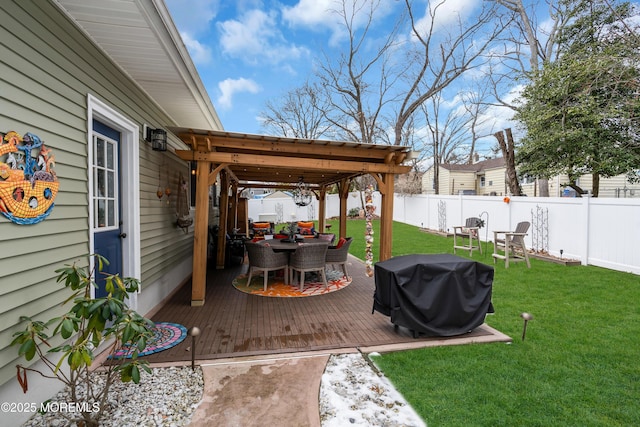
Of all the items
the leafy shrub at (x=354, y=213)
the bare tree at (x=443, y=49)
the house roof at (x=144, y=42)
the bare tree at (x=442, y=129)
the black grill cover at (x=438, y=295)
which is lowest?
the black grill cover at (x=438, y=295)

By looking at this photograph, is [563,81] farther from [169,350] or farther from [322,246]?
[169,350]

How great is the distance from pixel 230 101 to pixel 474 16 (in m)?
13.3

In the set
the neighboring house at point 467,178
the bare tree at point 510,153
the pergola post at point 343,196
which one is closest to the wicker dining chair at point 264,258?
the pergola post at point 343,196

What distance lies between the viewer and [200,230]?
14.5 ft

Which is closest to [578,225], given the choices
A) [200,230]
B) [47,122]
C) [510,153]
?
[510,153]

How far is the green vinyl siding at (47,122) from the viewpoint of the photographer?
1.88 m

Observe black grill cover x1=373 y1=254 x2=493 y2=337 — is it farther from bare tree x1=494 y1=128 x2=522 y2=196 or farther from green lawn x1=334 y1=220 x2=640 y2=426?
bare tree x1=494 y1=128 x2=522 y2=196

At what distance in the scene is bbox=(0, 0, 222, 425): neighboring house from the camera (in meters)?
1.94

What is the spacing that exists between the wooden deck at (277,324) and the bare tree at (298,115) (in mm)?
18514

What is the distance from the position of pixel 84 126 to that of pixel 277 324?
2.78 m

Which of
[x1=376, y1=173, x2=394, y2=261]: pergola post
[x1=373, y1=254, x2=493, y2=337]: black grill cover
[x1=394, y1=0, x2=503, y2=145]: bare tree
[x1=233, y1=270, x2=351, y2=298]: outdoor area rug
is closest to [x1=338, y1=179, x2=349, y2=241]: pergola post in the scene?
[x1=233, y1=270, x2=351, y2=298]: outdoor area rug

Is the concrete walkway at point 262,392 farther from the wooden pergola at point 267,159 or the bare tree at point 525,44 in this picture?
the bare tree at point 525,44

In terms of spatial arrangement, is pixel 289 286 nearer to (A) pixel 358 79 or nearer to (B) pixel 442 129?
(A) pixel 358 79

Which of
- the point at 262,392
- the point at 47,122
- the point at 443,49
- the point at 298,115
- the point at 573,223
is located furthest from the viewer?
the point at 298,115
